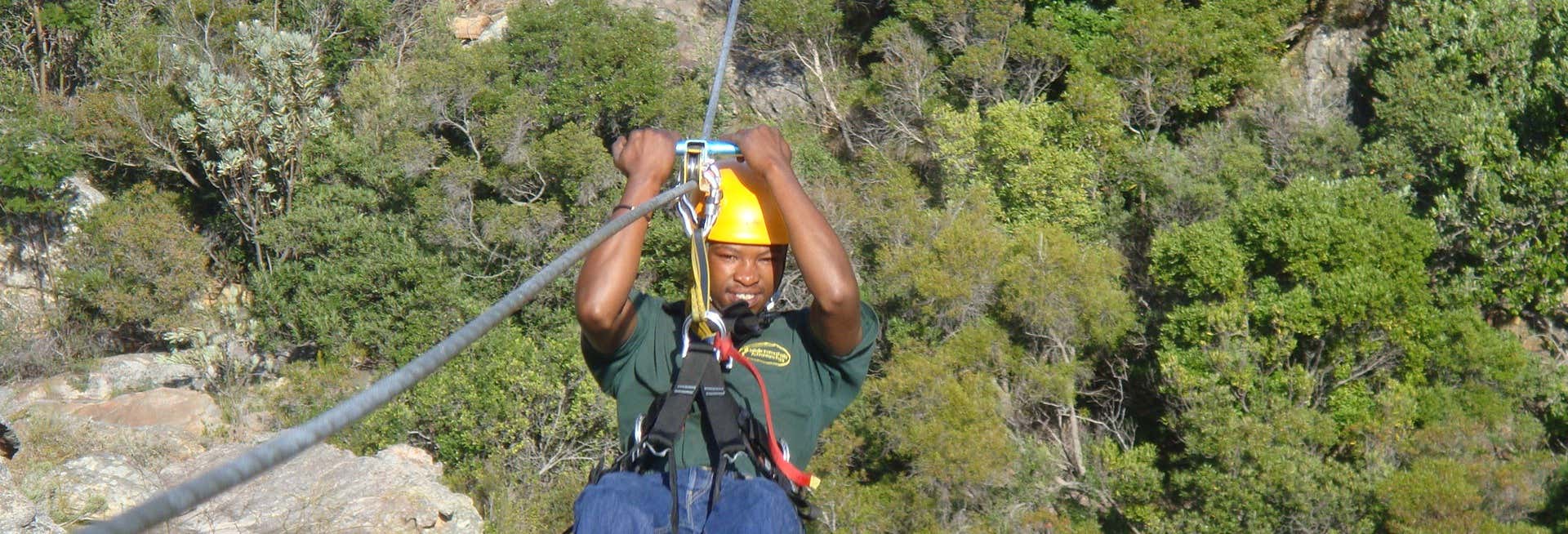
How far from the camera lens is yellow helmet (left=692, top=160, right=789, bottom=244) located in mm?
4012

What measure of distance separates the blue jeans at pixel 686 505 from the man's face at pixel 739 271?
556mm

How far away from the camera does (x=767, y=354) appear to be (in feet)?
13.2

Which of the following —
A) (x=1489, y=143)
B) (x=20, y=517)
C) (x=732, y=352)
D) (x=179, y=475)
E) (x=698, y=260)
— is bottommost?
(x=1489, y=143)

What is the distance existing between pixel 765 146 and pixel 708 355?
615 millimetres

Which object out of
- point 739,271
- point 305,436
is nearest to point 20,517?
point 739,271

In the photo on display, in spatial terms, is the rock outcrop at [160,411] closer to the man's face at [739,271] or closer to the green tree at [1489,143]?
the green tree at [1489,143]

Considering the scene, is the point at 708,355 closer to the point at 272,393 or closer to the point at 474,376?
the point at 474,376

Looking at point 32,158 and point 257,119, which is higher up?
point 257,119

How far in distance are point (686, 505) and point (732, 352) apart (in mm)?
428

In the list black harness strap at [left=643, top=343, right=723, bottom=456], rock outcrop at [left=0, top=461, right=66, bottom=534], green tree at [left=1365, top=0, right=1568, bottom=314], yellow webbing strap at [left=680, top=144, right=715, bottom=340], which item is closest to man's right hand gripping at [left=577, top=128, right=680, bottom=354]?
yellow webbing strap at [left=680, top=144, right=715, bottom=340]

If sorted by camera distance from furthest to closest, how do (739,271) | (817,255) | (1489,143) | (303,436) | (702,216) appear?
(1489,143)
(739,271)
(702,216)
(817,255)
(303,436)

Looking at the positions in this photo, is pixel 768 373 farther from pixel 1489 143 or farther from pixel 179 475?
pixel 1489 143

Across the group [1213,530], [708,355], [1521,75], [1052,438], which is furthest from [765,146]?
[1521,75]

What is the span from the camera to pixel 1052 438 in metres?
20.0
